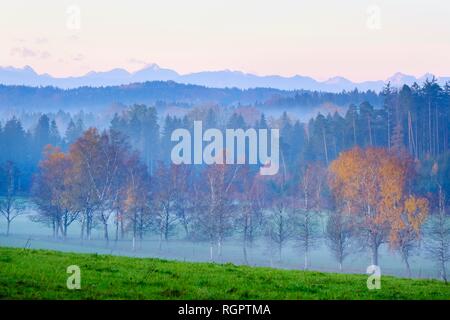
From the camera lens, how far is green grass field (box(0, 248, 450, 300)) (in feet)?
57.4

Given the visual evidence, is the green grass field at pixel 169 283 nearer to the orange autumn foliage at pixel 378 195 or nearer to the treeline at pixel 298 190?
the treeline at pixel 298 190

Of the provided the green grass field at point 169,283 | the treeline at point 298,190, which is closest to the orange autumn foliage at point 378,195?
the treeline at point 298,190

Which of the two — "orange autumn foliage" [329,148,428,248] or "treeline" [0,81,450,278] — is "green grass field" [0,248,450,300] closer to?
"treeline" [0,81,450,278]

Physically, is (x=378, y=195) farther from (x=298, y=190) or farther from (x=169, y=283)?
(x=169, y=283)

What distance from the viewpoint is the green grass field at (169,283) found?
57.4 feet

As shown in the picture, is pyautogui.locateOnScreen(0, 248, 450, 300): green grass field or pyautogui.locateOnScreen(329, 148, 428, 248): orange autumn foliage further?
pyautogui.locateOnScreen(329, 148, 428, 248): orange autumn foliage

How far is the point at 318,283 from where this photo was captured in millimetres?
21750

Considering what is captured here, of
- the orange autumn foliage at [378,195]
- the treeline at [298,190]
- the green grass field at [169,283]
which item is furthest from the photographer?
the treeline at [298,190]

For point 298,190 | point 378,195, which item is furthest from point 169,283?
point 298,190

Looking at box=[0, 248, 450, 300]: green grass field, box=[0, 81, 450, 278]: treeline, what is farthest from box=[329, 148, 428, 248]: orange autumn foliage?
box=[0, 248, 450, 300]: green grass field

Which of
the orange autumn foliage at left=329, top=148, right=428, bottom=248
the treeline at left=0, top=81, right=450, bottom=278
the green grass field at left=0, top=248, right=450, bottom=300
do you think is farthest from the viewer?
the treeline at left=0, top=81, right=450, bottom=278

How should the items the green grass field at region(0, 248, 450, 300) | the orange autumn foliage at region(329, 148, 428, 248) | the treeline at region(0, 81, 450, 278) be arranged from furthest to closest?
the treeline at region(0, 81, 450, 278) → the orange autumn foliage at region(329, 148, 428, 248) → the green grass field at region(0, 248, 450, 300)

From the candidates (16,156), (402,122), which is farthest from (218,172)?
(16,156)
